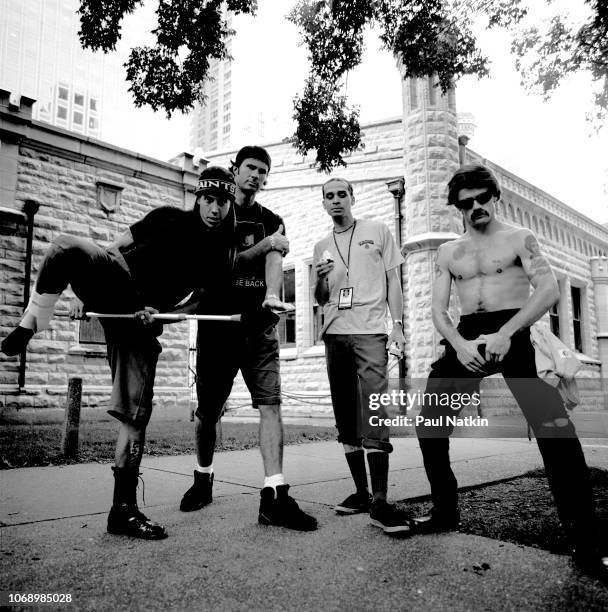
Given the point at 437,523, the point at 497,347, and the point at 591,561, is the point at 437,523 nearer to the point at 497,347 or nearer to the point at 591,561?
the point at 591,561

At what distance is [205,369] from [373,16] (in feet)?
14.8

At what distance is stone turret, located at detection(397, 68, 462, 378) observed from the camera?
449 inches

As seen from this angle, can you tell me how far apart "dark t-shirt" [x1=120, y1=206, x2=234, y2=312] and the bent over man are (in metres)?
0.78

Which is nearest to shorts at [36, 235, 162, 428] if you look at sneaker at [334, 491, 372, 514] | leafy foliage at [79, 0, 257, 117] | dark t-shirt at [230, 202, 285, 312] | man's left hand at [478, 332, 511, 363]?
dark t-shirt at [230, 202, 285, 312]

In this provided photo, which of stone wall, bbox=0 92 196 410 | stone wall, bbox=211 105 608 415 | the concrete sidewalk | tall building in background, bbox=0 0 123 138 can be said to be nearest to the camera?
the concrete sidewalk

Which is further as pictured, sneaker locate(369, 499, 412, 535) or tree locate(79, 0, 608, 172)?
tree locate(79, 0, 608, 172)

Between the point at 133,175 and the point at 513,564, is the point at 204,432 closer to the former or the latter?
the point at 513,564

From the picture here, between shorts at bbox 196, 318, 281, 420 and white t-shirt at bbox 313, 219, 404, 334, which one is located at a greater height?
white t-shirt at bbox 313, 219, 404, 334

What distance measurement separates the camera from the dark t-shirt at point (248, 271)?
3.59 m

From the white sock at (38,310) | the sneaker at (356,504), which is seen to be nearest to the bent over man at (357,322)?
the sneaker at (356,504)

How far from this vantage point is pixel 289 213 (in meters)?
15.6

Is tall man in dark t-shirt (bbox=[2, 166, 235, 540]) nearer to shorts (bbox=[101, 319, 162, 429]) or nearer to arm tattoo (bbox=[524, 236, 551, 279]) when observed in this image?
shorts (bbox=[101, 319, 162, 429])

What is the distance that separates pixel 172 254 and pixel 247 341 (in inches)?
29.8

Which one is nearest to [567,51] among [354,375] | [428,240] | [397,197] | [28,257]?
[354,375]
